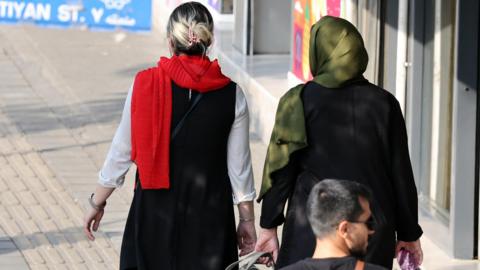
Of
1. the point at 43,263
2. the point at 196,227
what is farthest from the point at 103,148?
the point at 196,227

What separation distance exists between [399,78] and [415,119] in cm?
40

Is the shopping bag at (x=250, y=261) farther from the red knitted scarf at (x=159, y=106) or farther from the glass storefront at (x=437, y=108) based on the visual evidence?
the glass storefront at (x=437, y=108)

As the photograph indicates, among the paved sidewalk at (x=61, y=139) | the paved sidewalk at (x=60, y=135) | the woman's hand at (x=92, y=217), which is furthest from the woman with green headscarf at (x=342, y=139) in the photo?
the paved sidewalk at (x=60, y=135)

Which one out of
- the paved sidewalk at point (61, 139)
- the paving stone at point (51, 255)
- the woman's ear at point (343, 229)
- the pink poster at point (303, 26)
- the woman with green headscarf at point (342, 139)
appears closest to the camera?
the woman's ear at point (343, 229)

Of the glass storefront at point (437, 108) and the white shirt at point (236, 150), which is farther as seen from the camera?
the glass storefront at point (437, 108)

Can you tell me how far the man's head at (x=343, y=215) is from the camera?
11.8ft

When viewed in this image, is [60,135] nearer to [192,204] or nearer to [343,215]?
[192,204]

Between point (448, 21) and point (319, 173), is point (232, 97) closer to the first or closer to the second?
point (319, 173)

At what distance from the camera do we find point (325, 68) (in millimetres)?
4965

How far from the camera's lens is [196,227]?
17.9 feet

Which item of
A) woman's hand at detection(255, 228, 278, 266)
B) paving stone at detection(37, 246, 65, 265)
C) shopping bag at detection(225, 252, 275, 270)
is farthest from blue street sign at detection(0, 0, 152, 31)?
shopping bag at detection(225, 252, 275, 270)

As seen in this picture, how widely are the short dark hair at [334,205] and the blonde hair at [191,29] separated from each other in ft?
5.71

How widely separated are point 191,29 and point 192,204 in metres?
0.71

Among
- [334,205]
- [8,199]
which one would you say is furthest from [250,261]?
[8,199]
